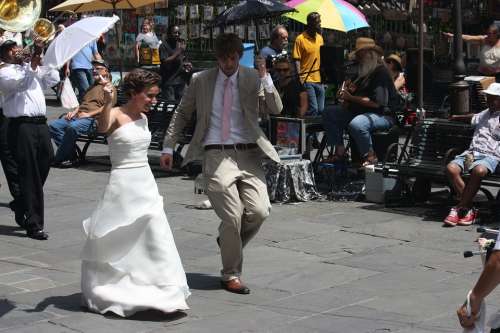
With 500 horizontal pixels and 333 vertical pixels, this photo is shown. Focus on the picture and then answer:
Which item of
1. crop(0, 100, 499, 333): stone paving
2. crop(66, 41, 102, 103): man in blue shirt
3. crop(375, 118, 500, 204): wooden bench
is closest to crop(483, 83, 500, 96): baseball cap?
crop(375, 118, 500, 204): wooden bench

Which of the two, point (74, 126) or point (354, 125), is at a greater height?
point (354, 125)

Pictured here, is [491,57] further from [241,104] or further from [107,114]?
[107,114]

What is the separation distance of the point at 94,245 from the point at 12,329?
0.83 meters

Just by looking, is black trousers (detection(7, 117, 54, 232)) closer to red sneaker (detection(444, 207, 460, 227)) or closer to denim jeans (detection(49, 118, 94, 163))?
red sneaker (detection(444, 207, 460, 227))

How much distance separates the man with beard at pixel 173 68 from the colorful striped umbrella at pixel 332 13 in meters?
1.98

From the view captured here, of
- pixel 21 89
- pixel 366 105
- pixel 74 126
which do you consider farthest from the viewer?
pixel 74 126

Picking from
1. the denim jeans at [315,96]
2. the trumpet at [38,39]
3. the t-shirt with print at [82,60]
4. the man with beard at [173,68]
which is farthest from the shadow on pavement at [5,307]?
the t-shirt with print at [82,60]

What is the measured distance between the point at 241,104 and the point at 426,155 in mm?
3940

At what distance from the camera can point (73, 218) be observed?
1089 cm

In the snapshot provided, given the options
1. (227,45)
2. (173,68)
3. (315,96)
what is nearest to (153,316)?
(227,45)

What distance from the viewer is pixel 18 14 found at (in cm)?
839

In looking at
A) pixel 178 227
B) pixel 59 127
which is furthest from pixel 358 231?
pixel 59 127

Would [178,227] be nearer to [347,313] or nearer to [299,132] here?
[299,132]

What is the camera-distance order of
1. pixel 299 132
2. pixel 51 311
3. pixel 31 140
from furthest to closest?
1. pixel 299 132
2. pixel 31 140
3. pixel 51 311
